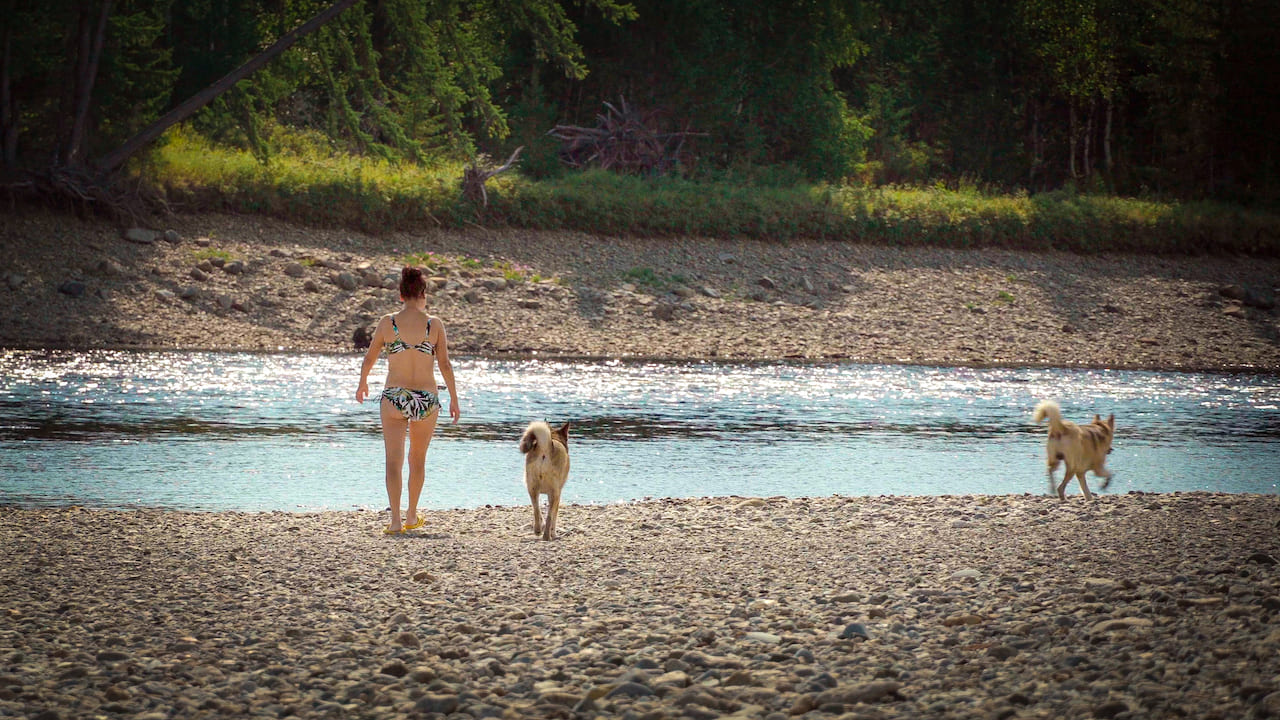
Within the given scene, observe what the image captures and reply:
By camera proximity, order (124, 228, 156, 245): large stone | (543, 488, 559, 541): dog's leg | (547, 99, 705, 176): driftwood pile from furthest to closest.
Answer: (547, 99, 705, 176): driftwood pile < (124, 228, 156, 245): large stone < (543, 488, 559, 541): dog's leg

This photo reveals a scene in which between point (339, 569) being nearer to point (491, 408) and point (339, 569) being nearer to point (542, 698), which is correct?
point (542, 698)

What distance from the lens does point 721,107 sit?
139ft

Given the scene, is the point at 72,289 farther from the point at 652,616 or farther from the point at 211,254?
the point at 652,616

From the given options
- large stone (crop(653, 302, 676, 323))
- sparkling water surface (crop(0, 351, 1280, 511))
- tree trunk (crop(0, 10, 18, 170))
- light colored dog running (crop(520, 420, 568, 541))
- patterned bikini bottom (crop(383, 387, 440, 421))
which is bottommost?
sparkling water surface (crop(0, 351, 1280, 511))

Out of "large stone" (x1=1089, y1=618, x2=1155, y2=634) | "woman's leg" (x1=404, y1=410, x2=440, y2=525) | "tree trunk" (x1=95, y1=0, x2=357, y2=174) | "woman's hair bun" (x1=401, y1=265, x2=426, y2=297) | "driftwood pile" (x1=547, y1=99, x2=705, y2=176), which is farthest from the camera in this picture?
"driftwood pile" (x1=547, y1=99, x2=705, y2=176)

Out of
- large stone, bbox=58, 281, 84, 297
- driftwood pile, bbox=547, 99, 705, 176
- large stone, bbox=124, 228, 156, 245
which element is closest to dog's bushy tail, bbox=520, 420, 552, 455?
large stone, bbox=58, 281, 84, 297

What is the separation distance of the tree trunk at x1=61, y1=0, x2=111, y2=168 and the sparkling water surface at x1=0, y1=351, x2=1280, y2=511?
834 cm

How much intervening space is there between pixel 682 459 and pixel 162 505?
213 inches

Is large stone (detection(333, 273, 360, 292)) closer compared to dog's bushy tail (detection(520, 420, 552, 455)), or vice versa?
dog's bushy tail (detection(520, 420, 552, 455))

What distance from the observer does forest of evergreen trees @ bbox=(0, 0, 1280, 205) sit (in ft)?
95.8

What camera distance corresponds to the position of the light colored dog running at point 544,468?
8.40 meters

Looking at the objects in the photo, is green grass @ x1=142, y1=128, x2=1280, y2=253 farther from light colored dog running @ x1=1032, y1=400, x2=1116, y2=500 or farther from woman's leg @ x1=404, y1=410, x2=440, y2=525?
light colored dog running @ x1=1032, y1=400, x2=1116, y2=500

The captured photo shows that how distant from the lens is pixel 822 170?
43.1 m

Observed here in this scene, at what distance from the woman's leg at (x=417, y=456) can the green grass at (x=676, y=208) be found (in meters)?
21.2
